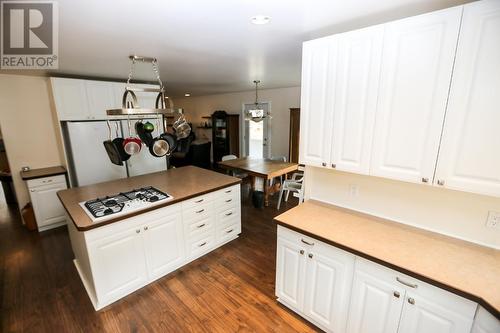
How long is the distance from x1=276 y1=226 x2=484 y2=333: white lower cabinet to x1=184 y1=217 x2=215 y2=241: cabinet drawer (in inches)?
44.8

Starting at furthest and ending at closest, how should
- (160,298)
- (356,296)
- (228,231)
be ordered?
1. (228,231)
2. (160,298)
3. (356,296)

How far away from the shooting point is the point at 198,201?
265 centimetres

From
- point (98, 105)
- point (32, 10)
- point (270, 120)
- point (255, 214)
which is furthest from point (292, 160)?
point (32, 10)

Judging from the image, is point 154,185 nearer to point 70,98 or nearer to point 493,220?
point 70,98

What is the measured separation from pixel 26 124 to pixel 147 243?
309 centimetres

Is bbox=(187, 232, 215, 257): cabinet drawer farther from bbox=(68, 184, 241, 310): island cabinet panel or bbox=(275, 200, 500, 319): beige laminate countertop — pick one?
bbox=(275, 200, 500, 319): beige laminate countertop

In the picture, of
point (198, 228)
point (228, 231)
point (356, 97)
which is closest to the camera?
point (356, 97)

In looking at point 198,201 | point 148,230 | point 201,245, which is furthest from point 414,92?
point 201,245

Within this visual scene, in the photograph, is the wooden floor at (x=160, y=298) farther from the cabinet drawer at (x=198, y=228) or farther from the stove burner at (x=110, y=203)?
the stove burner at (x=110, y=203)

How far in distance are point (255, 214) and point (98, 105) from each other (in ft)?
10.4

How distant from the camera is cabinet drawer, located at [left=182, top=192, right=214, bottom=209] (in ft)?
8.32

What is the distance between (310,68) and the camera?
1839mm

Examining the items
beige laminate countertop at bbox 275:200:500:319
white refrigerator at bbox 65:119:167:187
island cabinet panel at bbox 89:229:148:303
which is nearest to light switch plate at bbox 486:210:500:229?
beige laminate countertop at bbox 275:200:500:319

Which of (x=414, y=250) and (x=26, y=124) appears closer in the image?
(x=414, y=250)
